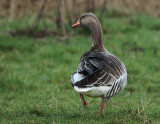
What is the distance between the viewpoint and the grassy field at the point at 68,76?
547cm

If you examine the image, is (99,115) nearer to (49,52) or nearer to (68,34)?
Answer: (49,52)

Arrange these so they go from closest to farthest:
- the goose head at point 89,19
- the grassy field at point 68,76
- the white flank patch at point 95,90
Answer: the white flank patch at point 95,90, the grassy field at point 68,76, the goose head at point 89,19

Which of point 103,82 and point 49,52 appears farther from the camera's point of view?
point 49,52

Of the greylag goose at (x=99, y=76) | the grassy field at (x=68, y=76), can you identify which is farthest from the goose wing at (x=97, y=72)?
the grassy field at (x=68, y=76)

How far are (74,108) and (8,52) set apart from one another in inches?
199

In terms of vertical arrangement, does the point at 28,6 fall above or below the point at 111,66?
below

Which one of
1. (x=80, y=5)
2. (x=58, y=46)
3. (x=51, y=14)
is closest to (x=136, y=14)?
(x=80, y=5)

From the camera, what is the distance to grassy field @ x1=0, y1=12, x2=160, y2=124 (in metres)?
5.47

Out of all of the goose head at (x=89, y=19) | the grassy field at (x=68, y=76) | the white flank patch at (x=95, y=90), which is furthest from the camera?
the goose head at (x=89, y=19)

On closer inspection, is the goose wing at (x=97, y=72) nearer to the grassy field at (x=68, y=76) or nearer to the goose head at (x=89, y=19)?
the grassy field at (x=68, y=76)

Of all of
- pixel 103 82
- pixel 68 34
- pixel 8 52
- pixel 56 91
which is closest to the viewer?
pixel 103 82

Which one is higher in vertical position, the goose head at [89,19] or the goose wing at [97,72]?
the goose head at [89,19]

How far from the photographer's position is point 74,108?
6102mm

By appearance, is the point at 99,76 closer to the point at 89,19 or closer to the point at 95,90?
the point at 95,90
